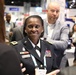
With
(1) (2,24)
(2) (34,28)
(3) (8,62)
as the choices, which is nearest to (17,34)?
(2) (34,28)

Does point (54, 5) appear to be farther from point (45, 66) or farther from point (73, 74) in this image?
point (73, 74)

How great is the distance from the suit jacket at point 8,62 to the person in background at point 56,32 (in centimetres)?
156

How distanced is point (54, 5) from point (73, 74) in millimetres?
1296

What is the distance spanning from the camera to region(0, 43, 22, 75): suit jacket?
1.00 metres

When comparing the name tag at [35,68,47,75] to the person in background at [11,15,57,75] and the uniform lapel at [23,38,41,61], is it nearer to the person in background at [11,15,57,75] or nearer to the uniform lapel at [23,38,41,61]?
the person in background at [11,15,57,75]

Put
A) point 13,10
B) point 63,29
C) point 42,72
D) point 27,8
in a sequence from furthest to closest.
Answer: point 27,8 → point 13,10 → point 63,29 → point 42,72

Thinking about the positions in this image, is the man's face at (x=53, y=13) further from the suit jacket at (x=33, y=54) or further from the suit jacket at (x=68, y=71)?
the suit jacket at (x=68, y=71)

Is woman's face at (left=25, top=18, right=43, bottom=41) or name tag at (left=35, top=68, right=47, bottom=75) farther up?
woman's face at (left=25, top=18, right=43, bottom=41)

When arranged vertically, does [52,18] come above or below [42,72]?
above

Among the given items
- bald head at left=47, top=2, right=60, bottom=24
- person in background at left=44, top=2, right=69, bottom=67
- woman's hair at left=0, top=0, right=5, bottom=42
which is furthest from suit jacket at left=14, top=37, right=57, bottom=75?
woman's hair at left=0, top=0, right=5, bottom=42

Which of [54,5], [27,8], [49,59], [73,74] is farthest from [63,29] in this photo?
[27,8]

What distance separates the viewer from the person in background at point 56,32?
8.72ft

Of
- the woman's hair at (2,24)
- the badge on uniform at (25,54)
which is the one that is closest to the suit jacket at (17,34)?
the badge on uniform at (25,54)

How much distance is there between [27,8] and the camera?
13.6 m
